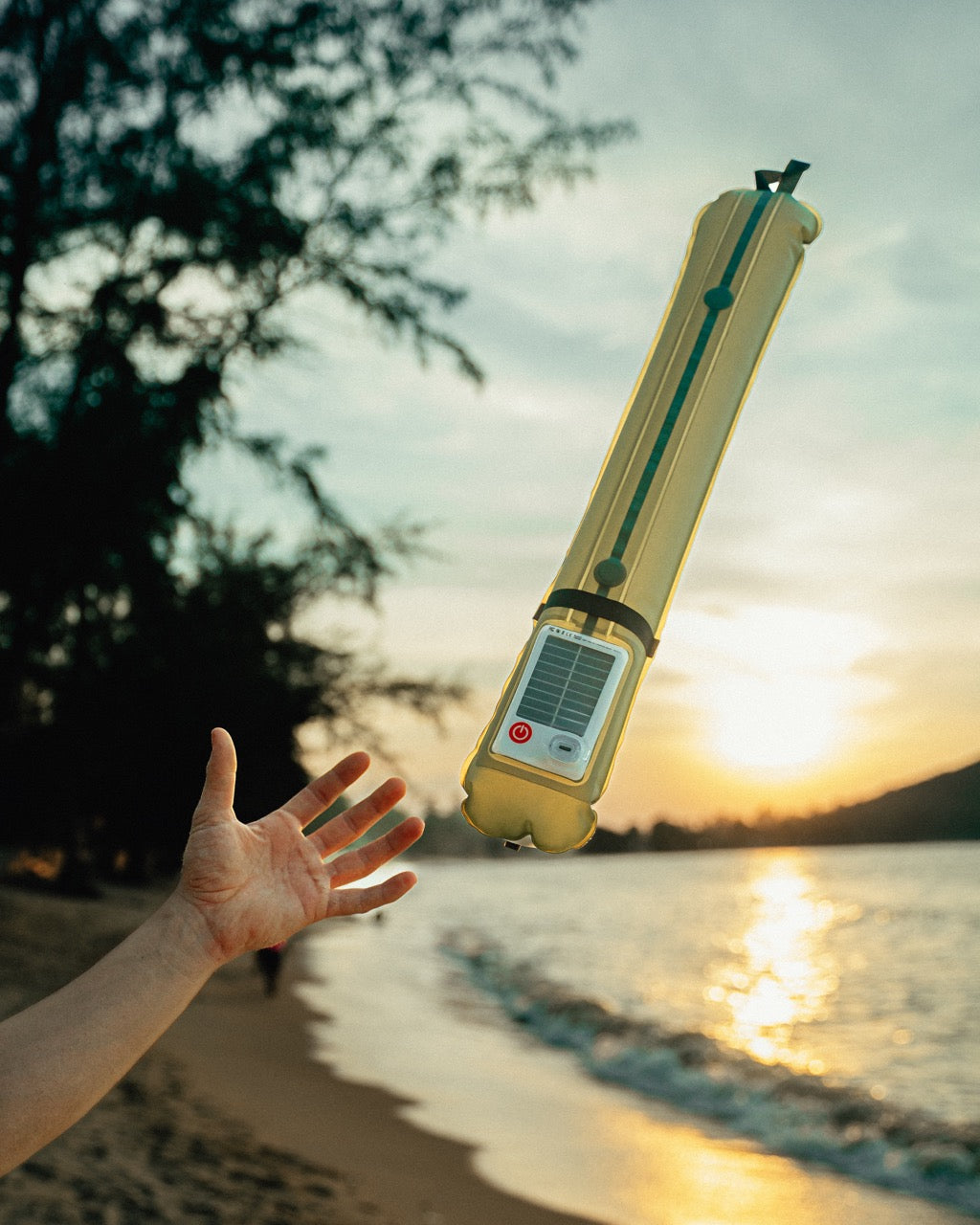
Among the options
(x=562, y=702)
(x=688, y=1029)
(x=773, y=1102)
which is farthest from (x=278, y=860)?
(x=688, y=1029)

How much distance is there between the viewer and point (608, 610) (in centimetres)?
140

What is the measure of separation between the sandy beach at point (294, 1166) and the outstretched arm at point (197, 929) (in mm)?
4088

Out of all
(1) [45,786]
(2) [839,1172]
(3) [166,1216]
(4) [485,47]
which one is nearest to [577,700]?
(3) [166,1216]

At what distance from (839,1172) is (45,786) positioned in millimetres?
6850

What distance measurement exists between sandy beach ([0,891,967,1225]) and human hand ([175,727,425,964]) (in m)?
4.07

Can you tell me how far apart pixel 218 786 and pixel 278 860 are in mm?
167

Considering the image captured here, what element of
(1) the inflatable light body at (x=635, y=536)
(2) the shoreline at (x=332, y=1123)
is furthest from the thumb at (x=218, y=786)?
(2) the shoreline at (x=332, y=1123)

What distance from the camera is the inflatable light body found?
133cm

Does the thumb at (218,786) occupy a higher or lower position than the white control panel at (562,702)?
lower

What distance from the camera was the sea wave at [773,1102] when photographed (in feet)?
29.0

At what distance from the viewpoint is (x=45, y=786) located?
6781mm

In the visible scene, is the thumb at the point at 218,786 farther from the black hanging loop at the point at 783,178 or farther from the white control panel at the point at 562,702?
the black hanging loop at the point at 783,178

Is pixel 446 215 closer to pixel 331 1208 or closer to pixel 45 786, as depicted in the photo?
pixel 45 786

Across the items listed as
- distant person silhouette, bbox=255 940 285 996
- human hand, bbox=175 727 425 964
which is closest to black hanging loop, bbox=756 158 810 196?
human hand, bbox=175 727 425 964
